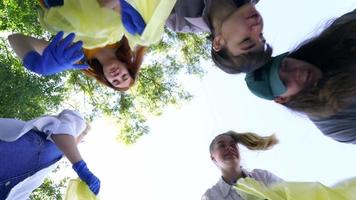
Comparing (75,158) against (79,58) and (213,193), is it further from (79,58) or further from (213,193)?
(213,193)

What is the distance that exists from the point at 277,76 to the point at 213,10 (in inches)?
22.6

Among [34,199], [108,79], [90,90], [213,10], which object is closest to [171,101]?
[90,90]

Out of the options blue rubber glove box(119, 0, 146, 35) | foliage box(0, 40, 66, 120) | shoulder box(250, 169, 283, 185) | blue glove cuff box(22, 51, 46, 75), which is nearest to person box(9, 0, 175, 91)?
blue rubber glove box(119, 0, 146, 35)

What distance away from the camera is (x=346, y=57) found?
196 cm

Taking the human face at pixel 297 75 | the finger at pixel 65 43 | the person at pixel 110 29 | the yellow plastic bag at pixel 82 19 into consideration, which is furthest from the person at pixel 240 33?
the finger at pixel 65 43

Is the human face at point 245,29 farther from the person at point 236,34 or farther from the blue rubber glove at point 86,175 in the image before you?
the blue rubber glove at point 86,175

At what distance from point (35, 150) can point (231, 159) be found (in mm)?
1537

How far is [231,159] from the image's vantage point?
3338mm

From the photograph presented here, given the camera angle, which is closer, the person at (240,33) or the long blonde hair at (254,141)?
the person at (240,33)

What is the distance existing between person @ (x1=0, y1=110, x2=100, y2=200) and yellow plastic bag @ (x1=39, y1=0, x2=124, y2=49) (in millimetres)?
557

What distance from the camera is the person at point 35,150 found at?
236cm

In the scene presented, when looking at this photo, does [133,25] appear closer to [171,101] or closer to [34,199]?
[34,199]

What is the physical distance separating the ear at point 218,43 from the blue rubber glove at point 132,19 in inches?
17.2

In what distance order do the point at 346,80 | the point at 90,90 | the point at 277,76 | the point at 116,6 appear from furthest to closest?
the point at 90,90 → the point at 116,6 → the point at 277,76 → the point at 346,80
